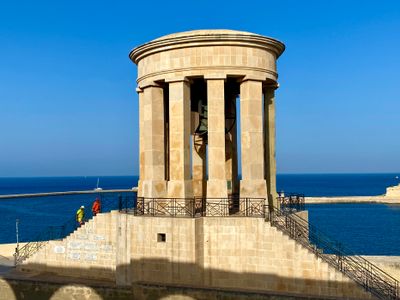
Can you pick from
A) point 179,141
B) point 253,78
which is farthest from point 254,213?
point 253,78

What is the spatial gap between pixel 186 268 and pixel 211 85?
7346mm

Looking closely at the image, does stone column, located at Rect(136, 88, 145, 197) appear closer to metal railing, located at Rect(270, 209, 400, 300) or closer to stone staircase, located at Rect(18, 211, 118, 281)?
stone staircase, located at Rect(18, 211, 118, 281)

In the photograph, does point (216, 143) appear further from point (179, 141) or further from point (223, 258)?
point (223, 258)

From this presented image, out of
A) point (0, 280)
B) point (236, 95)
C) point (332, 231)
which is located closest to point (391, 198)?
point (332, 231)

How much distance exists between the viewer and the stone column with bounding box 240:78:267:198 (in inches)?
716

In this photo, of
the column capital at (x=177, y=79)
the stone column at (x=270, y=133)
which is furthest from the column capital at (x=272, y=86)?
the column capital at (x=177, y=79)

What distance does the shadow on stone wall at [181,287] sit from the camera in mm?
15172

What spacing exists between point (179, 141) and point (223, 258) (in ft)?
16.5

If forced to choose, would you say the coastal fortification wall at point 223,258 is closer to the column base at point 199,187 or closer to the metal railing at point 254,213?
the metal railing at point 254,213

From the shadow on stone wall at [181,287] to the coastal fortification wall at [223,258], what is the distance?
0.11 ft

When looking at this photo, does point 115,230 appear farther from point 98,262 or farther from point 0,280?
point 0,280

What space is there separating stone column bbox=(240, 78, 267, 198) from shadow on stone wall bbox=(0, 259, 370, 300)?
3.51 meters

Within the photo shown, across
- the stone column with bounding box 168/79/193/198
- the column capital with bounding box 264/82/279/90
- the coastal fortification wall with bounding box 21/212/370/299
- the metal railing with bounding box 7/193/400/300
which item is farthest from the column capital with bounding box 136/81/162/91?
the coastal fortification wall with bounding box 21/212/370/299

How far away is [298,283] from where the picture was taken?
15719 mm
